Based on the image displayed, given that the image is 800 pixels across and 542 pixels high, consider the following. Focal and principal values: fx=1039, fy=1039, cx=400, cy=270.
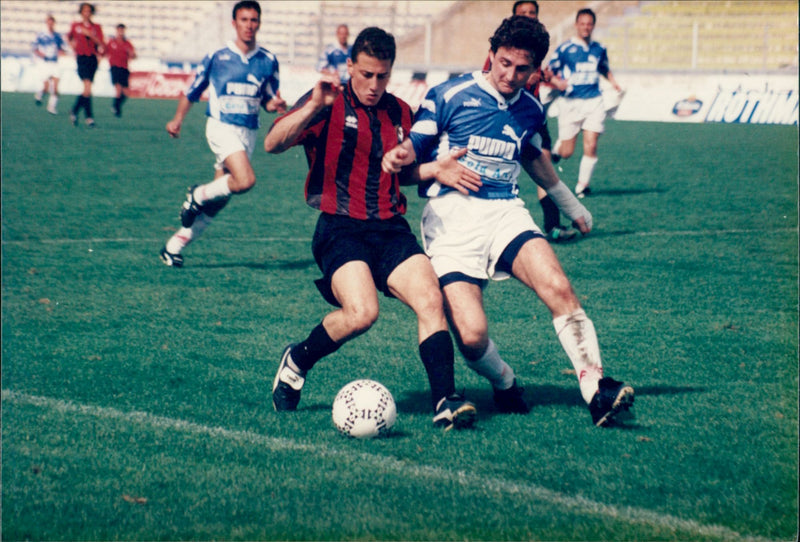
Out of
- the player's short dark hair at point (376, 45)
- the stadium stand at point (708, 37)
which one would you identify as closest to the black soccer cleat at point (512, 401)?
the player's short dark hair at point (376, 45)

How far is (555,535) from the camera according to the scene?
370 cm

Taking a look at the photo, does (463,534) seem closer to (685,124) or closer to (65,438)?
(65,438)

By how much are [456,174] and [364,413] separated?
123 centimetres

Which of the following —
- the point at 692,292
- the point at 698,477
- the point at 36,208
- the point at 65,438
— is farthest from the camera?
the point at 36,208

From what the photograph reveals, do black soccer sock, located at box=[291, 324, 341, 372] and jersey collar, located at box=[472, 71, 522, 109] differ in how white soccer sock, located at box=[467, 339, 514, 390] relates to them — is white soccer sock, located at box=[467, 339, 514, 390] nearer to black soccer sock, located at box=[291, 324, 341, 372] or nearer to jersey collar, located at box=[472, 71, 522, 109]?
black soccer sock, located at box=[291, 324, 341, 372]

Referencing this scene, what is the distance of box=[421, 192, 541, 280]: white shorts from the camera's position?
5.20 m

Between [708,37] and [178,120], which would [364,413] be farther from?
[708,37]

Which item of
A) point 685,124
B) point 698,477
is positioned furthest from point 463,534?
point 685,124

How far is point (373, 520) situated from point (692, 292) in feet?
16.4

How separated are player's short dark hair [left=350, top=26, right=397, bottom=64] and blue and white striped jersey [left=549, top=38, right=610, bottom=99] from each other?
854cm

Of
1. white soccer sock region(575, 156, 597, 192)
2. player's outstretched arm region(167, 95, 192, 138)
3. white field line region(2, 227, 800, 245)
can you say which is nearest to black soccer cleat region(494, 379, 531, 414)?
player's outstretched arm region(167, 95, 192, 138)

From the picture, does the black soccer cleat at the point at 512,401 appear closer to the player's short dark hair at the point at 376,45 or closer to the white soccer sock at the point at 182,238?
the player's short dark hair at the point at 376,45

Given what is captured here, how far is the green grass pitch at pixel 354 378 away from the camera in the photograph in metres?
3.88

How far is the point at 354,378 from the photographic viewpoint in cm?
575
